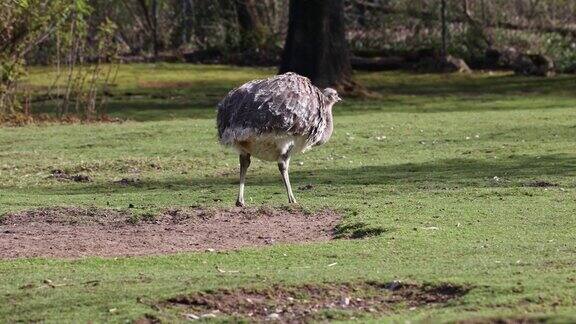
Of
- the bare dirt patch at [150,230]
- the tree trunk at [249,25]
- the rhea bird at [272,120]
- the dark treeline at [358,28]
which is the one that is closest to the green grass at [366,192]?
the bare dirt patch at [150,230]

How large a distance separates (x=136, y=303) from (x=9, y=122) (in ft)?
50.6

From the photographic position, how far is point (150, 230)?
1180 centimetres

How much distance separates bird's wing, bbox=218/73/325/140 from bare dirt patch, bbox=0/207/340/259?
2.73ft

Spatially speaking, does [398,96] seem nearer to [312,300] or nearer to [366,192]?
[366,192]

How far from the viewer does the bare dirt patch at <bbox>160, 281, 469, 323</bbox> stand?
8016mm

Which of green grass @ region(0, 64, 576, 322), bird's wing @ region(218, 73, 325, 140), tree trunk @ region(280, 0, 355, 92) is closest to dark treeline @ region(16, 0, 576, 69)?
green grass @ region(0, 64, 576, 322)

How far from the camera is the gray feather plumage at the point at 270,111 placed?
41.7 ft

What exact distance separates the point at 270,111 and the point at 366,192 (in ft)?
6.43

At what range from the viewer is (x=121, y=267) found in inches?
389

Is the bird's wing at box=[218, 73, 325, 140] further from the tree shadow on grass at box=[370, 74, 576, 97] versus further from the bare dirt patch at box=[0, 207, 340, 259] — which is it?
the tree shadow on grass at box=[370, 74, 576, 97]

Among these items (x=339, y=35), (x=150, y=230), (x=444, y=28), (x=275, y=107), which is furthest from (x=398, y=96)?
(x=150, y=230)

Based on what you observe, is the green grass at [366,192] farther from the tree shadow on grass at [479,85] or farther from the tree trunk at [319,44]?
the tree trunk at [319,44]

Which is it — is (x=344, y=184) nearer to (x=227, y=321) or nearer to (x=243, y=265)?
(x=243, y=265)

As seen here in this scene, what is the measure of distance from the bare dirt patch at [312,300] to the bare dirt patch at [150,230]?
2.34 meters
